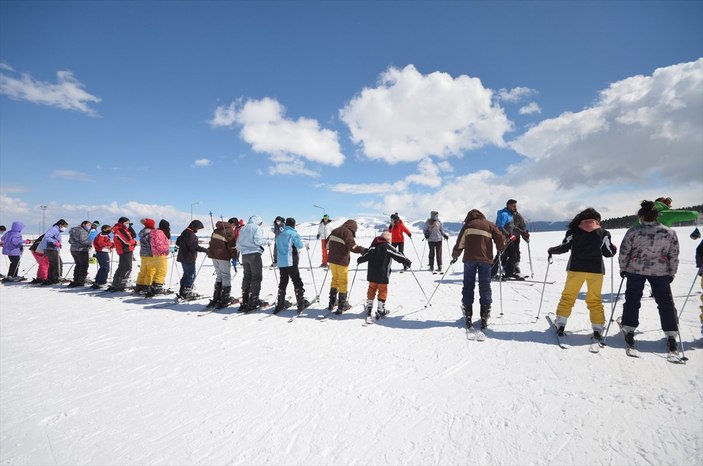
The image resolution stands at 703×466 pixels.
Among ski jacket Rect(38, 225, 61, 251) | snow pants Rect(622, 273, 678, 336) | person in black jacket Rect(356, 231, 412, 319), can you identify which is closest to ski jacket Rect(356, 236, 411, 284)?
person in black jacket Rect(356, 231, 412, 319)

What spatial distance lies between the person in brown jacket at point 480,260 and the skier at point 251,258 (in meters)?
4.77

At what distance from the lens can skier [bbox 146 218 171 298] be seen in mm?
9070

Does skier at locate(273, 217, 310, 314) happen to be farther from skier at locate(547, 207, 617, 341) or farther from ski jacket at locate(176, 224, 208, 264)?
skier at locate(547, 207, 617, 341)

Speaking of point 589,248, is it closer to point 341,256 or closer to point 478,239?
point 478,239

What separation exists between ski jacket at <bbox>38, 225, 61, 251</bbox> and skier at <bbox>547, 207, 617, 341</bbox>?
16.4 meters

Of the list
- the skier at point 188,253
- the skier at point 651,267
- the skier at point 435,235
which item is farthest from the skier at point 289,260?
the skier at point 435,235

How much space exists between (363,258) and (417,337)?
87.4 inches

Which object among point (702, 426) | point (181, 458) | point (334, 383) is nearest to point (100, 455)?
point (181, 458)

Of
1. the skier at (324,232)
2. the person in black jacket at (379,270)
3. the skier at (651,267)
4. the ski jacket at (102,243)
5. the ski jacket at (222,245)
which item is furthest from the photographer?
the skier at (324,232)

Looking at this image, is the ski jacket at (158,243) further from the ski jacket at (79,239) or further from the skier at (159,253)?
the ski jacket at (79,239)

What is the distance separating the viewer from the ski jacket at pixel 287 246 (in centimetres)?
719

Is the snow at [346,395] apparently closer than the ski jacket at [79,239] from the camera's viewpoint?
Yes

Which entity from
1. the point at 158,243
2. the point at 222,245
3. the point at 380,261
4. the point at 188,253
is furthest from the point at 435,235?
the point at 158,243

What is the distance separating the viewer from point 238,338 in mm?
5539
